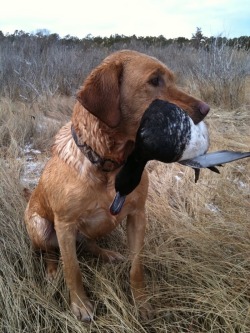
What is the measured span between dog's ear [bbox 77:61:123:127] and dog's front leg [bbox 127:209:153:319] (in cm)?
78

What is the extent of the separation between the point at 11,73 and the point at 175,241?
7.45m

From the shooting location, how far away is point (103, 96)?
7.45ft

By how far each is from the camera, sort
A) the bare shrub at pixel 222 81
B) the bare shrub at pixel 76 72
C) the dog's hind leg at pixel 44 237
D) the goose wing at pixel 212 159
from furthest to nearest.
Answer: the bare shrub at pixel 76 72
the bare shrub at pixel 222 81
the dog's hind leg at pixel 44 237
the goose wing at pixel 212 159

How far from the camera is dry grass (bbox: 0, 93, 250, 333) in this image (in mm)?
2354

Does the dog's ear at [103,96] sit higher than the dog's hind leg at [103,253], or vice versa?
the dog's ear at [103,96]

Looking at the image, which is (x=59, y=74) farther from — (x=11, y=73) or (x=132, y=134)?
(x=132, y=134)

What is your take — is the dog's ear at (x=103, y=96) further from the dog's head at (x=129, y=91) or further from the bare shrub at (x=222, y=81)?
the bare shrub at (x=222, y=81)

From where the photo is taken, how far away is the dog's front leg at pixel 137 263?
254cm

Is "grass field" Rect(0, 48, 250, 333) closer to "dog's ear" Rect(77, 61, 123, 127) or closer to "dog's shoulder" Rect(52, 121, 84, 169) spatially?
"dog's shoulder" Rect(52, 121, 84, 169)

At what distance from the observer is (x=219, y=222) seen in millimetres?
3084

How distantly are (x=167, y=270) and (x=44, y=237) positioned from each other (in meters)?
0.93

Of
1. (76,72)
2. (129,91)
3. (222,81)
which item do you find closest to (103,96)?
(129,91)

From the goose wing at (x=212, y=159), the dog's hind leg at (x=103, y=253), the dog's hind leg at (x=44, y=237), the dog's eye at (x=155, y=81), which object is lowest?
the dog's hind leg at (x=103, y=253)

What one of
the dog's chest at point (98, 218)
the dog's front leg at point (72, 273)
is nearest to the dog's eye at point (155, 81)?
the dog's chest at point (98, 218)
